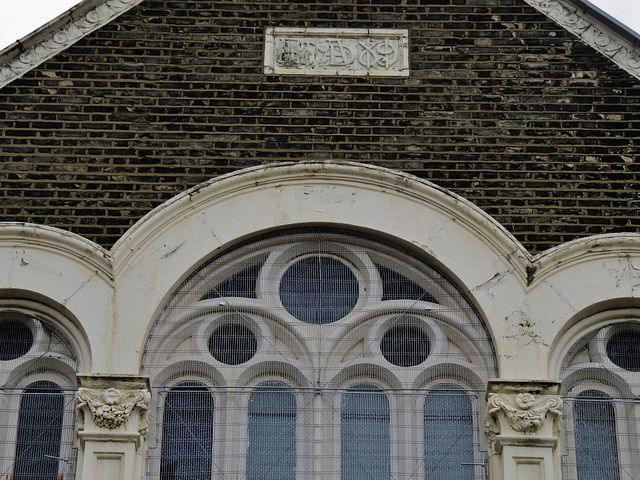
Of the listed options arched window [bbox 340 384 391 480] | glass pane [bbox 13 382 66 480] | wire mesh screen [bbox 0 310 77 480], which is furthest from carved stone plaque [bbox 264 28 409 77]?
glass pane [bbox 13 382 66 480]

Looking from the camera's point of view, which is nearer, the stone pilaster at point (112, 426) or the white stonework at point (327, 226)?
the stone pilaster at point (112, 426)

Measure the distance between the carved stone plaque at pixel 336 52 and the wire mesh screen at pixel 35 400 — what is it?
2.75m

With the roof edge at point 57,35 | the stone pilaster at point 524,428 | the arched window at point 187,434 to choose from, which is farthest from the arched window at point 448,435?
the roof edge at point 57,35

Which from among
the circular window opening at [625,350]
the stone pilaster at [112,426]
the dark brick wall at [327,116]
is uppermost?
the dark brick wall at [327,116]

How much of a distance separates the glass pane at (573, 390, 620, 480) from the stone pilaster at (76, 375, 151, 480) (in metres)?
3.07

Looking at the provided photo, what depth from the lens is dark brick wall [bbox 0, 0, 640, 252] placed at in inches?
453

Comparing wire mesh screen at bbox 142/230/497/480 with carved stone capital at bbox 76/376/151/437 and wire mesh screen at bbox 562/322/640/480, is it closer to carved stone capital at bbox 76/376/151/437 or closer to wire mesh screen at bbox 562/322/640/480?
carved stone capital at bbox 76/376/151/437

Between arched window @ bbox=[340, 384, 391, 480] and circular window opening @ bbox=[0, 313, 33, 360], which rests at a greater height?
circular window opening @ bbox=[0, 313, 33, 360]

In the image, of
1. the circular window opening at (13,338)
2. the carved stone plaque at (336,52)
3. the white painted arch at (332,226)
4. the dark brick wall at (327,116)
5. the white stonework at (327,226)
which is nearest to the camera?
the white stonework at (327,226)

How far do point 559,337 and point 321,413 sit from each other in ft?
5.87

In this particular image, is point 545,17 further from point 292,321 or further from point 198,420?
point 198,420

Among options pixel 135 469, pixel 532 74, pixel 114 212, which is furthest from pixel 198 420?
pixel 532 74

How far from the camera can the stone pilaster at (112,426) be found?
10453 millimetres

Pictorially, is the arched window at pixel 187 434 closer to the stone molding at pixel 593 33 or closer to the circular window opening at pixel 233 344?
the circular window opening at pixel 233 344
